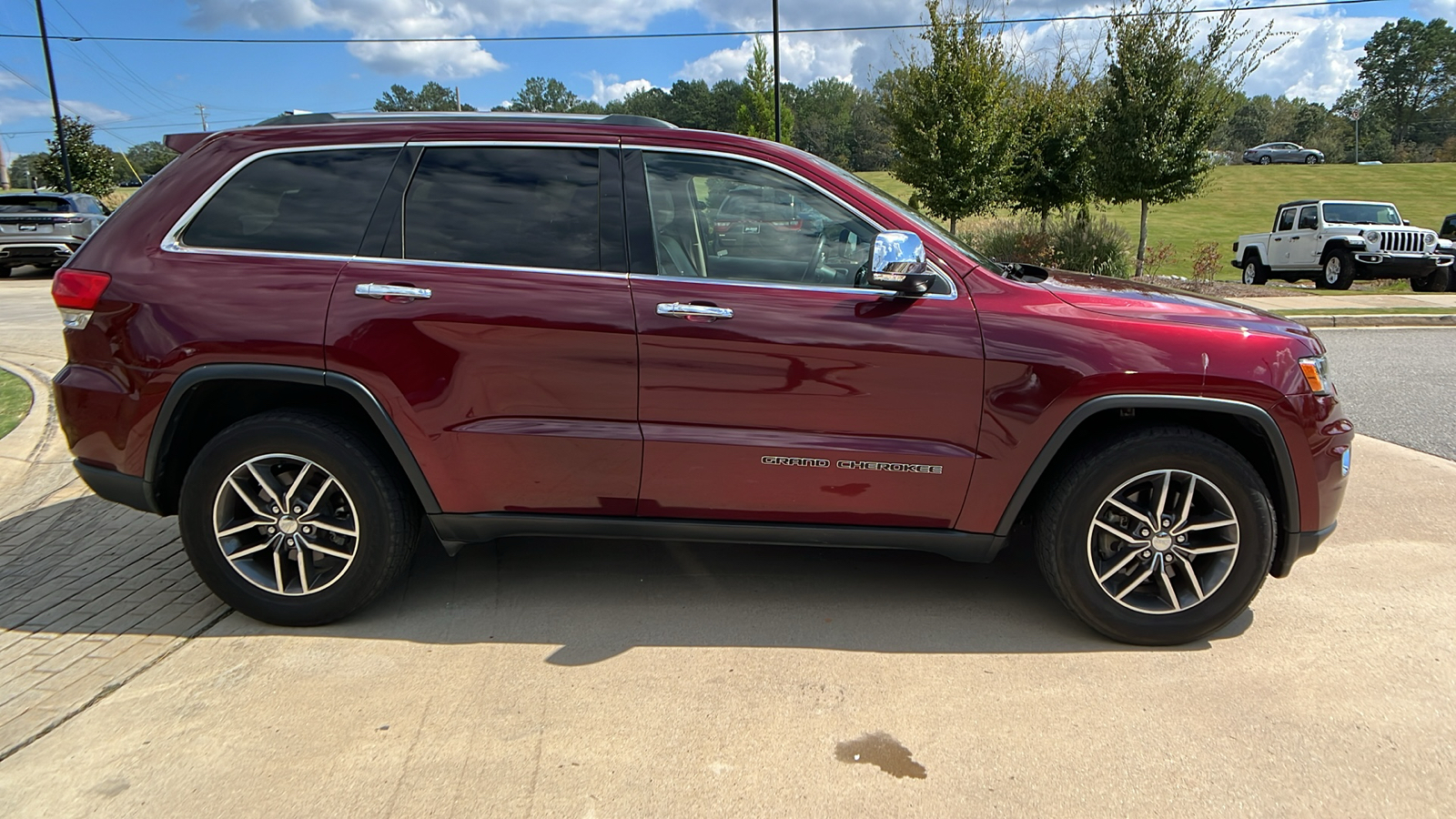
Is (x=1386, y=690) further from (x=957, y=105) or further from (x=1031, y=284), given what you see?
(x=957, y=105)

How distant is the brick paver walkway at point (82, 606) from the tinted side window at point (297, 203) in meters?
1.51

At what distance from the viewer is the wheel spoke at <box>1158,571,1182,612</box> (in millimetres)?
3369

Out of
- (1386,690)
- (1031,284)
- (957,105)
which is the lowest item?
(1386,690)

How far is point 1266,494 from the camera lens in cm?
330

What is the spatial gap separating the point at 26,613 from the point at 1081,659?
13.6ft

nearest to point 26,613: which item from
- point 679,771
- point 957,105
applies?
point 679,771

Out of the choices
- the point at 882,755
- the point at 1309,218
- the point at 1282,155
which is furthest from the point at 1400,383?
the point at 1282,155

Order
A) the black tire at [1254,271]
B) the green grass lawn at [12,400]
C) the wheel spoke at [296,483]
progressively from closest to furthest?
the wheel spoke at [296,483]
the green grass lawn at [12,400]
the black tire at [1254,271]

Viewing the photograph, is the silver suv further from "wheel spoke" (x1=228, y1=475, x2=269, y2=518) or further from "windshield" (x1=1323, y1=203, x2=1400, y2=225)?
"windshield" (x1=1323, y1=203, x2=1400, y2=225)

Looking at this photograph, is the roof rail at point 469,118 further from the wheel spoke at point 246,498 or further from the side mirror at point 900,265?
the wheel spoke at point 246,498

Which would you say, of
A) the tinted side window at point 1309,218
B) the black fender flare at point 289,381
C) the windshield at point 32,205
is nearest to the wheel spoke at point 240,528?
the black fender flare at point 289,381

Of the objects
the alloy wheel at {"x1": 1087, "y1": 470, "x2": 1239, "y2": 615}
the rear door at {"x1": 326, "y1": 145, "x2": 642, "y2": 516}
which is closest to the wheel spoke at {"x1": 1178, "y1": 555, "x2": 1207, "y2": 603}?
the alloy wheel at {"x1": 1087, "y1": 470, "x2": 1239, "y2": 615}

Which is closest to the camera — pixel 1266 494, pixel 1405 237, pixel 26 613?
pixel 1266 494

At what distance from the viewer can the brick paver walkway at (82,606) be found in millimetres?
3066
